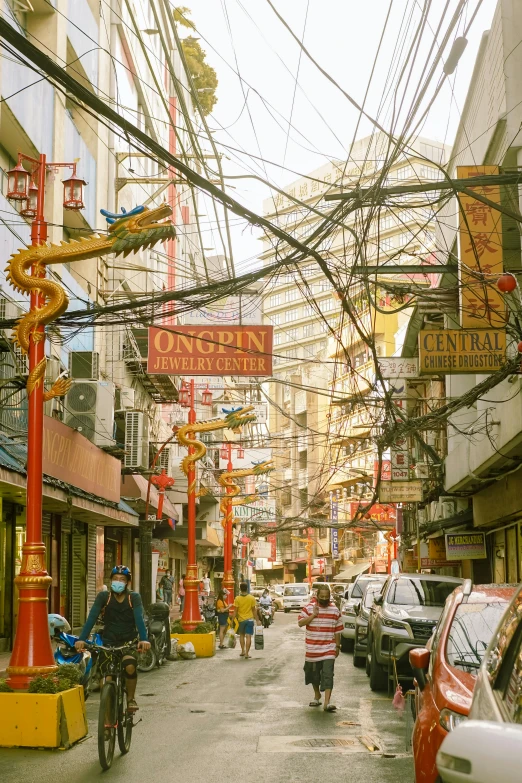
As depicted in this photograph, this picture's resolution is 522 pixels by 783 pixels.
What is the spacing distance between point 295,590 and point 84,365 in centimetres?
4940

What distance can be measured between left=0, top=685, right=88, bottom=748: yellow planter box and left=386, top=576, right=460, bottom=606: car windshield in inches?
331

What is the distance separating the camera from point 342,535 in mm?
99625

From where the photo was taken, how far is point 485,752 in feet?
8.03

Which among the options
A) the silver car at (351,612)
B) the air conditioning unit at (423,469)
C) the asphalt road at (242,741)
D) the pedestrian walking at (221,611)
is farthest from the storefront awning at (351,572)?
the asphalt road at (242,741)

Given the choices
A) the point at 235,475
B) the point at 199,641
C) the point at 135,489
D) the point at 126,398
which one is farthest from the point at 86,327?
the point at 235,475

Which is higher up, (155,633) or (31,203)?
(31,203)

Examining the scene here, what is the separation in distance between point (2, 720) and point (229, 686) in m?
7.45

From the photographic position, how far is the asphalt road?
9125 mm

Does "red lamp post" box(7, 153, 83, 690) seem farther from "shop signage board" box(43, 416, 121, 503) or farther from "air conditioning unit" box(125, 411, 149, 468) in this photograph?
"air conditioning unit" box(125, 411, 149, 468)

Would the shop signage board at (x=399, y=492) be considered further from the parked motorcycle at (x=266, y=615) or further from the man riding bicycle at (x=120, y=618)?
the man riding bicycle at (x=120, y=618)

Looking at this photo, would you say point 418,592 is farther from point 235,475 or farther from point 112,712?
point 235,475

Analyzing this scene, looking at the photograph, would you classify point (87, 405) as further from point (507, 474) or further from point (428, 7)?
point (428, 7)

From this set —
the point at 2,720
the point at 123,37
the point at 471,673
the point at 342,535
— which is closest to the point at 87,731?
the point at 2,720

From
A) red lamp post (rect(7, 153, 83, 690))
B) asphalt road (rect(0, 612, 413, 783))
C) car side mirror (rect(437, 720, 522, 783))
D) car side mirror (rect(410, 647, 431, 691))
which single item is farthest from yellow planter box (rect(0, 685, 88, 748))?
car side mirror (rect(437, 720, 522, 783))
